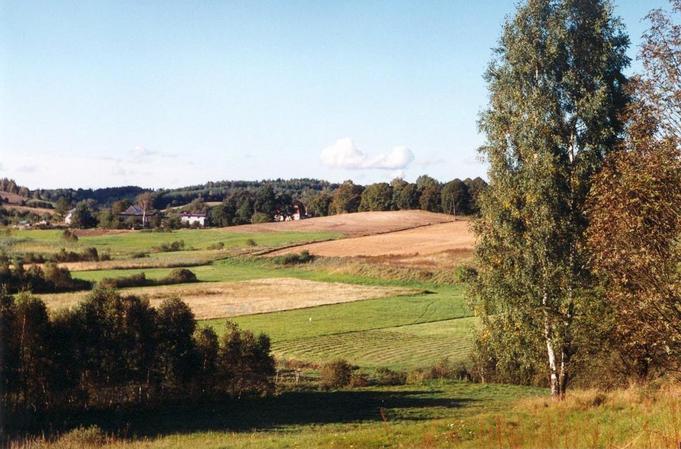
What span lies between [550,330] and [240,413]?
1370 cm

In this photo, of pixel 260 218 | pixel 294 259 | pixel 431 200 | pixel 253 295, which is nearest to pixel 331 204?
pixel 260 218

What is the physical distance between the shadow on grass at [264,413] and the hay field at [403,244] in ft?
199

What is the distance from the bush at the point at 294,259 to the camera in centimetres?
9975

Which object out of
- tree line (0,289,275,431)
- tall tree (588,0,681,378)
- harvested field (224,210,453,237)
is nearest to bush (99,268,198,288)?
harvested field (224,210,453,237)

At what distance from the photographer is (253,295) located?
74000 millimetres

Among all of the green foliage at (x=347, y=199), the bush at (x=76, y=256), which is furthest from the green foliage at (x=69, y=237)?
the green foliage at (x=347, y=199)

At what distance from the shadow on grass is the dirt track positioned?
204 feet

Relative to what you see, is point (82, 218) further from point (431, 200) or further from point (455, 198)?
point (455, 198)

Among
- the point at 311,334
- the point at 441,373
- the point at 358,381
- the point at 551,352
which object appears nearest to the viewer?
the point at 551,352

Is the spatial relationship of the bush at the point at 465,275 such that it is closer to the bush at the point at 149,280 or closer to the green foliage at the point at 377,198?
the bush at the point at 149,280

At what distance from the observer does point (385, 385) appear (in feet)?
115

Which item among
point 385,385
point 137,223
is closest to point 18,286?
point 385,385

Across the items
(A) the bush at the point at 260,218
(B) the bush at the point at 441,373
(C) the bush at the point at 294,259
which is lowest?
(B) the bush at the point at 441,373

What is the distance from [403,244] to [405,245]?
4.17 ft
